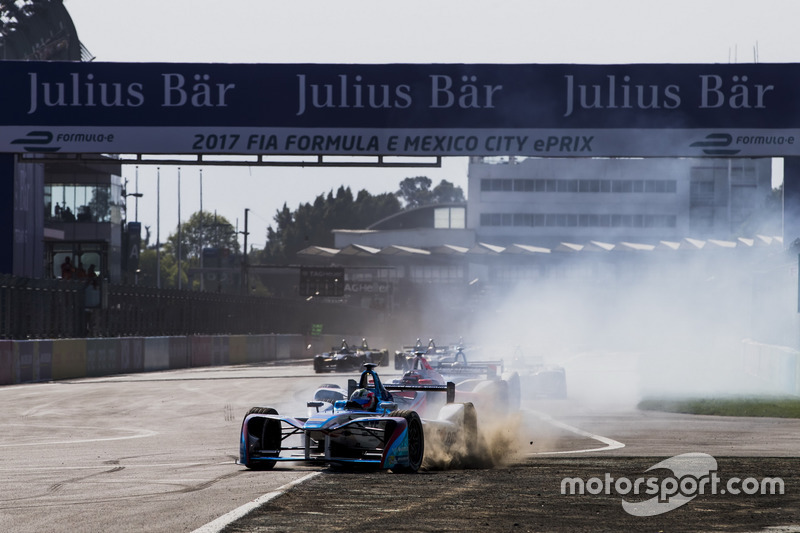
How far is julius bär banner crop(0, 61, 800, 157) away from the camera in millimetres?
25953

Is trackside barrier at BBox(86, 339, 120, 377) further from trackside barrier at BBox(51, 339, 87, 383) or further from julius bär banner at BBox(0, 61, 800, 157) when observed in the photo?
julius bär banner at BBox(0, 61, 800, 157)

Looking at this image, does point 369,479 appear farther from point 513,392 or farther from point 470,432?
point 513,392

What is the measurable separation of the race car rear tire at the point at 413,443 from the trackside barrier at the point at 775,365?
18759mm

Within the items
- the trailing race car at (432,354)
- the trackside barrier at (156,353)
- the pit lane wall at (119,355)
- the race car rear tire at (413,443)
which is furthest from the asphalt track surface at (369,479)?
the trackside barrier at (156,353)

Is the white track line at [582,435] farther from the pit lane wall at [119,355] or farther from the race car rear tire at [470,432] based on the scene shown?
the pit lane wall at [119,355]

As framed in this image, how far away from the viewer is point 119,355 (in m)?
42.4

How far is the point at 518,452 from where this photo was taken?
1430 centimetres

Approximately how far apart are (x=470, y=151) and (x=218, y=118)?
5.74 metres

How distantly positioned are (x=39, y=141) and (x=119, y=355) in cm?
1674

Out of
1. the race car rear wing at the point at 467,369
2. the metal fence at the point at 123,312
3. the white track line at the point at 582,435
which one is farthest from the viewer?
the metal fence at the point at 123,312

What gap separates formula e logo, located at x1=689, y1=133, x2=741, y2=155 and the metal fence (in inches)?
723

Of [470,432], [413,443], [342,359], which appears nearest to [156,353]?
[342,359]

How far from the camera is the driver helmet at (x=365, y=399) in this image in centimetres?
1261

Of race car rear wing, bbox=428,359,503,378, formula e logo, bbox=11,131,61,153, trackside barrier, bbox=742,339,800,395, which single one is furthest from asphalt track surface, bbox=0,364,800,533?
trackside barrier, bbox=742,339,800,395
